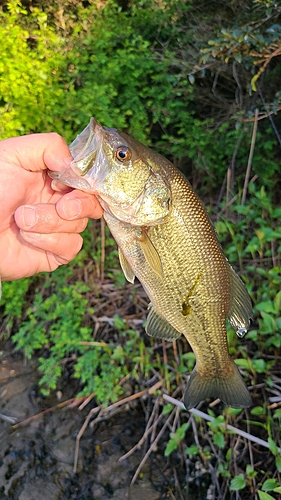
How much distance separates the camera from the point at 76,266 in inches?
164

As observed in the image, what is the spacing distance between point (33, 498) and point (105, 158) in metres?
2.54

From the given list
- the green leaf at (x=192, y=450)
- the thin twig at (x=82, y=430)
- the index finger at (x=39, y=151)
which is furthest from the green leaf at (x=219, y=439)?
the index finger at (x=39, y=151)

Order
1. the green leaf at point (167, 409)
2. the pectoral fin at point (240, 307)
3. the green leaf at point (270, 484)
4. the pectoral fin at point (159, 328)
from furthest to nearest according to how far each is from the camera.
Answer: the green leaf at point (167, 409), the green leaf at point (270, 484), the pectoral fin at point (159, 328), the pectoral fin at point (240, 307)

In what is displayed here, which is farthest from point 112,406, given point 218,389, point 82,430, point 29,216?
point 29,216

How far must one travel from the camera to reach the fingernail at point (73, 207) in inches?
64.1

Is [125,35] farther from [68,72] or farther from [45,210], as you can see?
[45,210]

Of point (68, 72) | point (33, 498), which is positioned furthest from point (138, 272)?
point (68, 72)

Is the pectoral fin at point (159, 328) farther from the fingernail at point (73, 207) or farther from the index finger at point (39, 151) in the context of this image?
the index finger at point (39, 151)

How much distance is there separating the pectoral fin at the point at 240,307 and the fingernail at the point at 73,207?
0.77 meters

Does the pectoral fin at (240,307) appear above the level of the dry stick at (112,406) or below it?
above

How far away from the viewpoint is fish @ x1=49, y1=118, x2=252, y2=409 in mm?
1598

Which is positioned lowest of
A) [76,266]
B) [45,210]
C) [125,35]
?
[76,266]

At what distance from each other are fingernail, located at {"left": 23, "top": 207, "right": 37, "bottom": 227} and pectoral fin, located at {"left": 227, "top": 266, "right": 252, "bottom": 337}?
36.4 inches

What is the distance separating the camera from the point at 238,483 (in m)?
2.29
